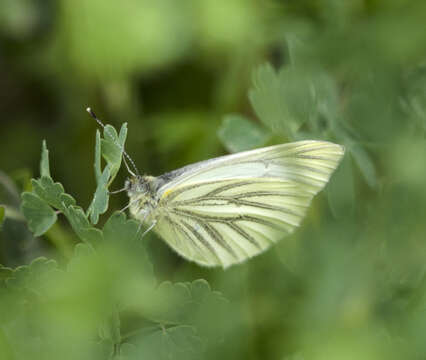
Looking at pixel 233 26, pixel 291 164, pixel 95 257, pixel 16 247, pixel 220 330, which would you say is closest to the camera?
pixel 95 257

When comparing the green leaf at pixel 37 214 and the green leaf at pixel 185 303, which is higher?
the green leaf at pixel 37 214

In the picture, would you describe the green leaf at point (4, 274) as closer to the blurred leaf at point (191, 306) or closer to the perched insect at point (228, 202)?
the blurred leaf at point (191, 306)

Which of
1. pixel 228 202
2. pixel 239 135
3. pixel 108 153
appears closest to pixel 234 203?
pixel 228 202

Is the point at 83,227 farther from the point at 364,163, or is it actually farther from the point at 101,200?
the point at 364,163

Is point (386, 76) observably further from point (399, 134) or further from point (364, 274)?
point (364, 274)

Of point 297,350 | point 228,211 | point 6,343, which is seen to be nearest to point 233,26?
point 228,211

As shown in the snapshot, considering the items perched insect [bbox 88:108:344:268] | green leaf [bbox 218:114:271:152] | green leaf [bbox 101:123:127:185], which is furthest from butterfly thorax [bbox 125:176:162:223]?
green leaf [bbox 101:123:127:185]

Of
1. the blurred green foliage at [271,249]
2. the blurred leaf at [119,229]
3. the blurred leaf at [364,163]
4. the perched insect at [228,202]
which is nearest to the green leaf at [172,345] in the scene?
the blurred green foliage at [271,249]
